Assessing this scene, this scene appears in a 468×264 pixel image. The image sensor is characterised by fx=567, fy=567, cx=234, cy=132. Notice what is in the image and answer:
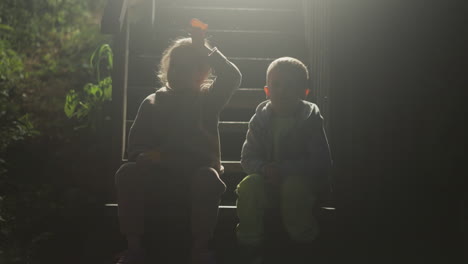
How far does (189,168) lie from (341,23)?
4.46ft

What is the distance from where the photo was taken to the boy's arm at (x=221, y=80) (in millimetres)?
2836

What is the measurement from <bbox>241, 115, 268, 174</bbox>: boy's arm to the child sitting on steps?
0.49ft

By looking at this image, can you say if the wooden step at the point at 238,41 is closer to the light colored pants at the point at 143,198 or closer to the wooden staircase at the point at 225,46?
the wooden staircase at the point at 225,46

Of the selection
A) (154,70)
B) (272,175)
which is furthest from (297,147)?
(154,70)

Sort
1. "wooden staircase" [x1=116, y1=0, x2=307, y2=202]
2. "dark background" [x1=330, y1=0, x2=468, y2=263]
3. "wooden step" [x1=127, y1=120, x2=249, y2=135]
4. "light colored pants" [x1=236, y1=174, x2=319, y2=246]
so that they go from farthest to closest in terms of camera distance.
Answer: "wooden staircase" [x1=116, y1=0, x2=307, y2=202], "wooden step" [x1=127, y1=120, x2=249, y2=135], "dark background" [x1=330, y1=0, x2=468, y2=263], "light colored pants" [x1=236, y1=174, x2=319, y2=246]

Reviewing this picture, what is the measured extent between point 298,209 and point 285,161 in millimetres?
259

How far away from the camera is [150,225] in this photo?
8.78 ft

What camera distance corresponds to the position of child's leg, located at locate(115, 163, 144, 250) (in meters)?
2.57

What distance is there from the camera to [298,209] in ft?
8.70

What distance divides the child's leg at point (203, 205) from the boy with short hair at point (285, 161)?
168 mm

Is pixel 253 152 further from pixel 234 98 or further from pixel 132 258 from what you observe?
pixel 234 98

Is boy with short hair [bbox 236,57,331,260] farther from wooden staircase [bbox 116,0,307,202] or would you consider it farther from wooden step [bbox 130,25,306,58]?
wooden step [bbox 130,25,306,58]

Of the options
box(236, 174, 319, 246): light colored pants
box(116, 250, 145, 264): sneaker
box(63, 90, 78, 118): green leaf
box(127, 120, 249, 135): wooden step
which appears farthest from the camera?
box(63, 90, 78, 118): green leaf

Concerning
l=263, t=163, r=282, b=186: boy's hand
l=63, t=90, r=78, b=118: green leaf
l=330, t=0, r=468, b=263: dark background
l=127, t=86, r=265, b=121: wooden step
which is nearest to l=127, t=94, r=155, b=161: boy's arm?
l=263, t=163, r=282, b=186: boy's hand
